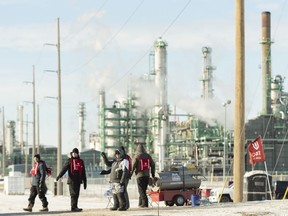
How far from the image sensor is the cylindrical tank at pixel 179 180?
3014 cm

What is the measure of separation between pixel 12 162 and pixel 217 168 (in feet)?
223

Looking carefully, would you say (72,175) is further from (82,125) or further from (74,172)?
(82,125)

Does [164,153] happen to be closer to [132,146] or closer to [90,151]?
[132,146]

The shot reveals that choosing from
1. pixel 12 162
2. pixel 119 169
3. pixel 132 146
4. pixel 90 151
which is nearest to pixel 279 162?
pixel 132 146

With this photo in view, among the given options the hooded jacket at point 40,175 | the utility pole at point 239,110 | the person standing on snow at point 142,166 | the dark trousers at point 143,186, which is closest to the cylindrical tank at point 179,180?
the utility pole at point 239,110

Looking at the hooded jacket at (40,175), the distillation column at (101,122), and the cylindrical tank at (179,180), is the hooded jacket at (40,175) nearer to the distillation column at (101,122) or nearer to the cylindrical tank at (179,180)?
the cylindrical tank at (179,180)

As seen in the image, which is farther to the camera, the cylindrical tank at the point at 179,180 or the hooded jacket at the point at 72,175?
the cylindrical tank at the point at 179,180

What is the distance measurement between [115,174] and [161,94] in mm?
85773

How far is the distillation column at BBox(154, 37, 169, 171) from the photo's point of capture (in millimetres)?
102938

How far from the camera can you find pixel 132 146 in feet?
396

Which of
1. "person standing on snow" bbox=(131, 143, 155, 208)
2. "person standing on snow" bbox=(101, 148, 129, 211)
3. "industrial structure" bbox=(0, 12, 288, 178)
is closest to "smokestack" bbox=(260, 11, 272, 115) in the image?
"industrial structure" bbox=(0, 12, 288, 178)

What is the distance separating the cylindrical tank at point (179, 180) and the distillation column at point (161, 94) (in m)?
70.1

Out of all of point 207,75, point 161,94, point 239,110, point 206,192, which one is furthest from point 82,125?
point 239,110

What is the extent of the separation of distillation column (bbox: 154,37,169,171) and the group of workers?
80.8m
